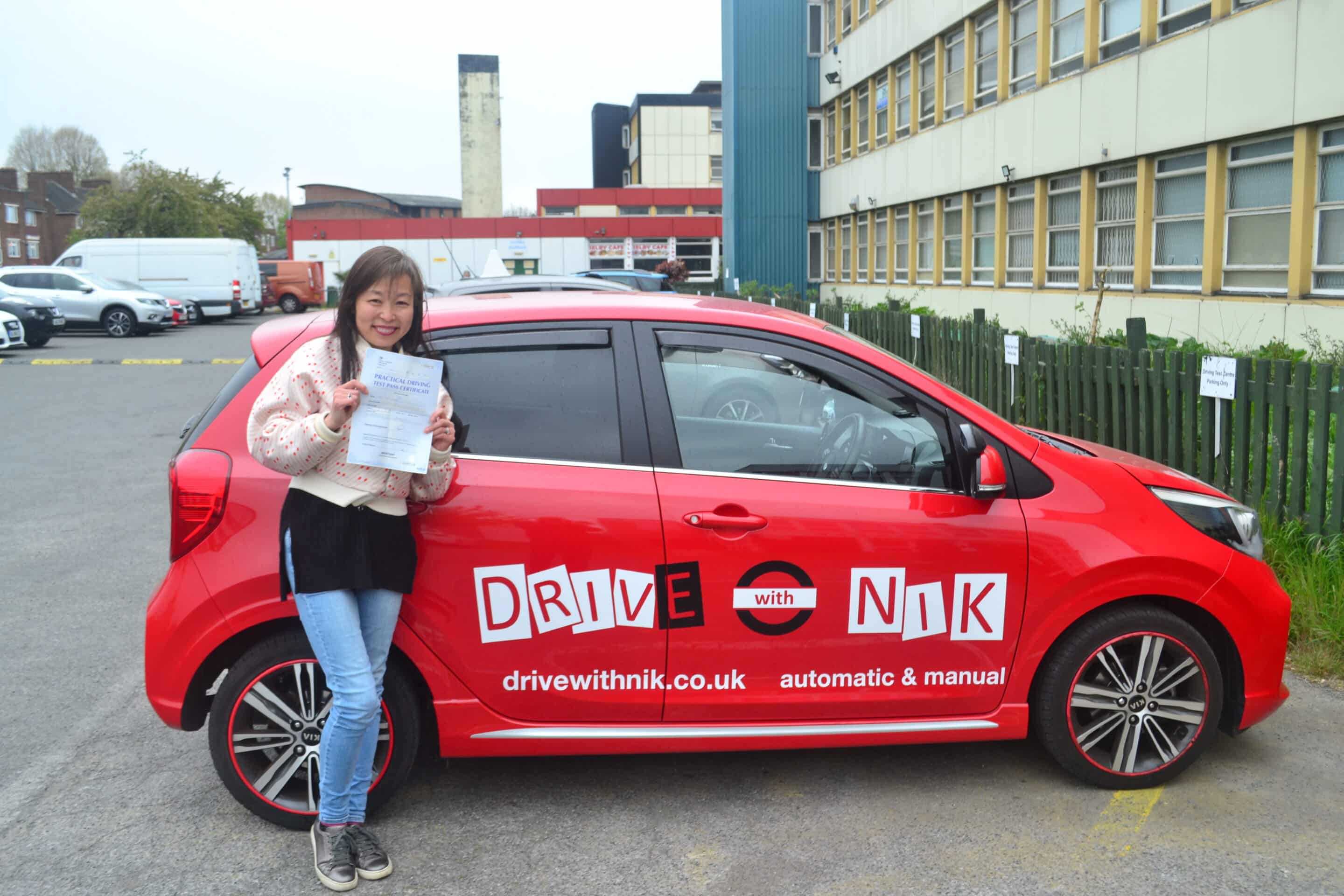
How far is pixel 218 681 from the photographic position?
208 inches

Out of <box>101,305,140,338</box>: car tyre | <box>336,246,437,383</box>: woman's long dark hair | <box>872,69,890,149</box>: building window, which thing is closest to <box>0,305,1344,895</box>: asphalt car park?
<box>336,246,437,383</box>: woman's long dark hair

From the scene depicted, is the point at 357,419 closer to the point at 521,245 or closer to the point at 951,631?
the point at 951,631

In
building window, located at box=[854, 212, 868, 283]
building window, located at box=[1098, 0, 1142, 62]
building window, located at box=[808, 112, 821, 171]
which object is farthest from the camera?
building window, located at box=[808, 112, 821, 171]

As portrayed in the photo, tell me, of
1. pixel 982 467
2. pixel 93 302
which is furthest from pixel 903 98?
pixel 982 467

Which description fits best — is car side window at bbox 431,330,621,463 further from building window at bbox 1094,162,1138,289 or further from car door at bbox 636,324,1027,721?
Answer: building window at bbox 1094,162,1138,289

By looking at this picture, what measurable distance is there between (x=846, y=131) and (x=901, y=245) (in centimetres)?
584

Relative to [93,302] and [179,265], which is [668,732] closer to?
[93,302]

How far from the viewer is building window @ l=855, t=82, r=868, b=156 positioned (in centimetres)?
3098

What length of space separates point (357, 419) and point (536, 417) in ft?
2.47

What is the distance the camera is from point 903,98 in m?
27.9

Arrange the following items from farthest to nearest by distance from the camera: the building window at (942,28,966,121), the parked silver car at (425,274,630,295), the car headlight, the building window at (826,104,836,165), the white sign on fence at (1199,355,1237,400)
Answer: the building window at (826,104,836,165) < the building window at (942,28,966,121) < the parked silver car at (425,274,630,295) < the white sign on fence at (1199,355,1237,400) < the car headlight

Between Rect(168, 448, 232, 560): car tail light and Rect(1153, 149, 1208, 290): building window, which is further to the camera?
Rect(1153, 149, 1208, 290): building window

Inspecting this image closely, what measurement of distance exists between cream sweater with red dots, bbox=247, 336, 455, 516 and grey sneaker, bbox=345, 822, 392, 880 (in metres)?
1.00

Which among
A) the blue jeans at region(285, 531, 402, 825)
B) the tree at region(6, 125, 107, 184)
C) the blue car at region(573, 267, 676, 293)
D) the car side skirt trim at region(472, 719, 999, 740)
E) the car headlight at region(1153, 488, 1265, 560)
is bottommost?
the car side skirt trim at region(472, 719, 999, 740)
